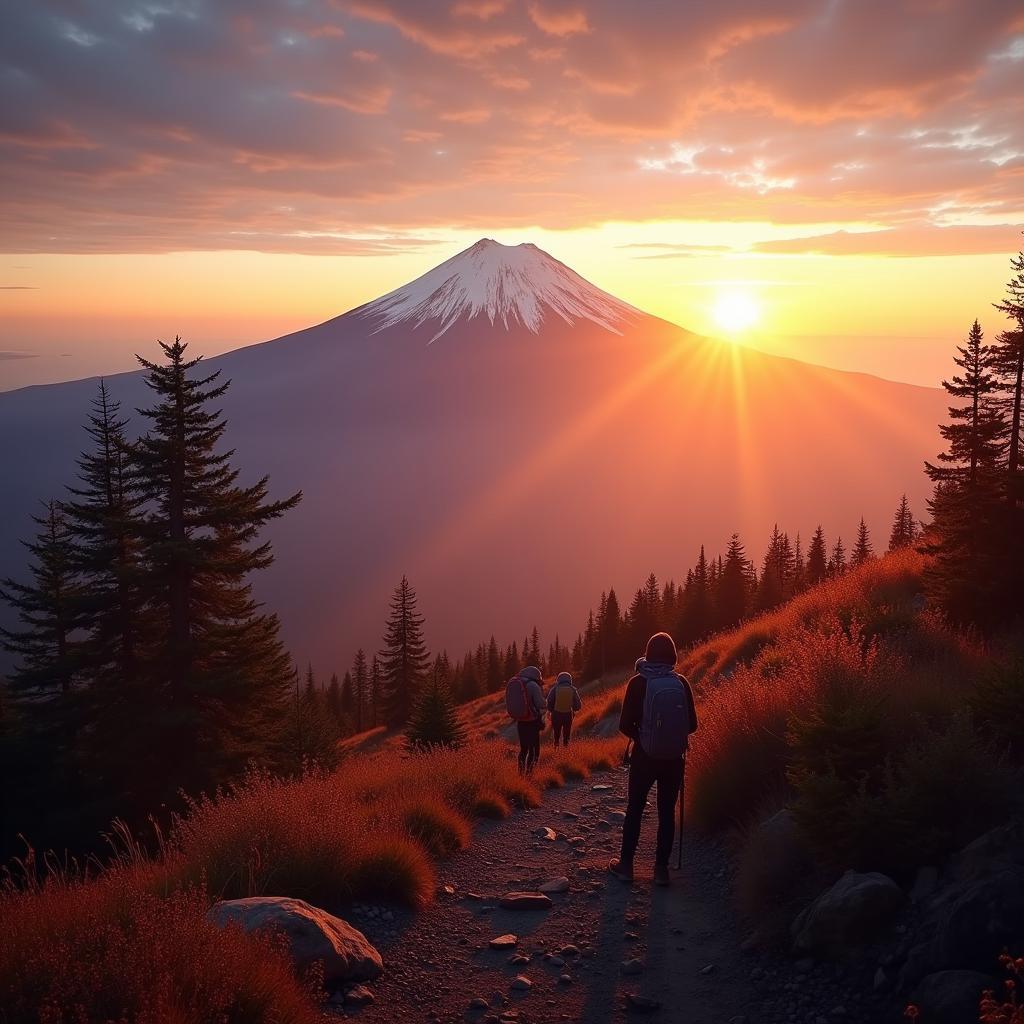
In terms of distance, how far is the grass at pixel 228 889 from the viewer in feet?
10.8

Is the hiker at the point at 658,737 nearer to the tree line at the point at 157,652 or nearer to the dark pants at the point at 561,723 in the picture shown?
the dark pants at the point at 561,723

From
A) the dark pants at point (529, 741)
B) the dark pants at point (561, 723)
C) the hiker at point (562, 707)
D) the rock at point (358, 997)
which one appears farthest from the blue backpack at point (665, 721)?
the dark pants at point (561, 723)

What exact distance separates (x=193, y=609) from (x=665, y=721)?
47.4ft

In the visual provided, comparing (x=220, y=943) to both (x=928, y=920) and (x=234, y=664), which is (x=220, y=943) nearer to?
(x=928, y=920)

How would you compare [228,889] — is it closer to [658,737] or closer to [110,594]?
[658,737]

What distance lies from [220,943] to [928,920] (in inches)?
146

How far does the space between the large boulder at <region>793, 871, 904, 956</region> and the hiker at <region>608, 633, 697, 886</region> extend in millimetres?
1780

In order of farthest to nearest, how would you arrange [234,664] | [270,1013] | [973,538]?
1. [234,664]
2. [973,538]
3. [270,1013]

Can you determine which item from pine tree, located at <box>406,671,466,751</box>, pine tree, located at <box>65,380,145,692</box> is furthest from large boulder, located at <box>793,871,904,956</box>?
pine tree, located at <box>65,380,145,692</box>

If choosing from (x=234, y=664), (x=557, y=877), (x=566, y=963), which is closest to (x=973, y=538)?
(x=557, y=877)

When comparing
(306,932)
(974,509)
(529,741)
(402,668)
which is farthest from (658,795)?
(402,668)

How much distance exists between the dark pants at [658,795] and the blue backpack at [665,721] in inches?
8.0

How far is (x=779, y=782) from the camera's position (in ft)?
21.5

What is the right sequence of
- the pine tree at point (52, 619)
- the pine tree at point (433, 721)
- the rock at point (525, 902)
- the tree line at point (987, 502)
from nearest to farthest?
the rock at point (525, 902) < the tree line at point (987, 502) < the pine tree at point (433, 721) < the pine tree at point (52, 619)
